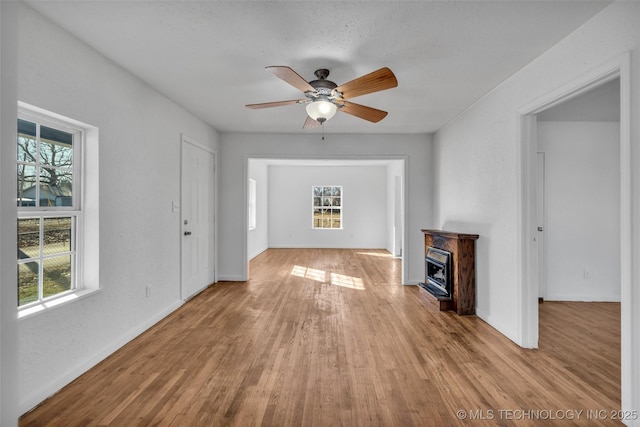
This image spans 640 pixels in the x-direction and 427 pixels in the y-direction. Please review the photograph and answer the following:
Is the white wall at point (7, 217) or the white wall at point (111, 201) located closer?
the white wall at point (7, 217)

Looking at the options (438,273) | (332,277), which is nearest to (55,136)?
(438,273)

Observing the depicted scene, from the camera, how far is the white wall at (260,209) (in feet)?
26.5

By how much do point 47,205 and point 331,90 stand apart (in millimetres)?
2266

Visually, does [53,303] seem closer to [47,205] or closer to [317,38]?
[47,205]

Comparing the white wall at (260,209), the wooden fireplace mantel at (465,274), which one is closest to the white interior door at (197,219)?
the white wall at (260,209)

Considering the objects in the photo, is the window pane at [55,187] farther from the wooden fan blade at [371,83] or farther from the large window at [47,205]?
the wooden fan blade at [371,83]

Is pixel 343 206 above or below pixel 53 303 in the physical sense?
above

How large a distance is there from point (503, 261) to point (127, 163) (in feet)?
12.1

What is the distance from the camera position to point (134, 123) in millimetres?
3016

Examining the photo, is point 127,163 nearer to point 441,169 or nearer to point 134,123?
point 134,123

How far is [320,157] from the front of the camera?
525 cm

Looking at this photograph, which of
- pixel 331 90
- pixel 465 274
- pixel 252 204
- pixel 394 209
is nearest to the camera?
pixel 331 90

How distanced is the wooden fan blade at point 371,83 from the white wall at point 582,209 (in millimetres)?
2913

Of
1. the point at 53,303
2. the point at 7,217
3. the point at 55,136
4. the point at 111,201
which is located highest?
the point at 55,136
